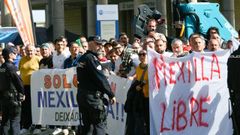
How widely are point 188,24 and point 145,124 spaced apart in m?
6.09

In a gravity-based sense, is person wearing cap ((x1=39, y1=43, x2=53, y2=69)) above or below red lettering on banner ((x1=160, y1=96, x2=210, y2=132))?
above

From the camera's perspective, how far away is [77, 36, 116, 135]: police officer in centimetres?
995

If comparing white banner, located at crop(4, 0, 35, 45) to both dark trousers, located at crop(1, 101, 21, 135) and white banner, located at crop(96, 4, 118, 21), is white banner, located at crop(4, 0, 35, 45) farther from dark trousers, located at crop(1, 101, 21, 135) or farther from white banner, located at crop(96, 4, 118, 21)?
dark trousers, located at crop(1, 101, 21, 135)

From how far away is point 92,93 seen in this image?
33.0ft

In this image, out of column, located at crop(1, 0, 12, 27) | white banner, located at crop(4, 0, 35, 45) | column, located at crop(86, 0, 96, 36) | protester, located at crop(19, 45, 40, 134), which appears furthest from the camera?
column, located at crop(1, 0, 12, 27)

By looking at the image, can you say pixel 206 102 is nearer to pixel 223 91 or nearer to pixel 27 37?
pixel 223 91

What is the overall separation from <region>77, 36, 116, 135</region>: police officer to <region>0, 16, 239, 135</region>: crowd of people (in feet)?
0.91

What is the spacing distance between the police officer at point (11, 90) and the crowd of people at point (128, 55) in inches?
29.0

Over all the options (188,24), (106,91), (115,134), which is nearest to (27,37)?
(188,24)

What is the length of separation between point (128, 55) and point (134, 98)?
142cm

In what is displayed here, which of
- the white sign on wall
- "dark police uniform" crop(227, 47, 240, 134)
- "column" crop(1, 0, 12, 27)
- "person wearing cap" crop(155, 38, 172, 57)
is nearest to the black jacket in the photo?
"person wearing cap" crop(155, 38, 172, 57)

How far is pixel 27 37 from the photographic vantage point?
620 inches

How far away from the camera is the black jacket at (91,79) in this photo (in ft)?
32.5

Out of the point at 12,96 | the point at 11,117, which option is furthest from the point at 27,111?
the point at 12,96
